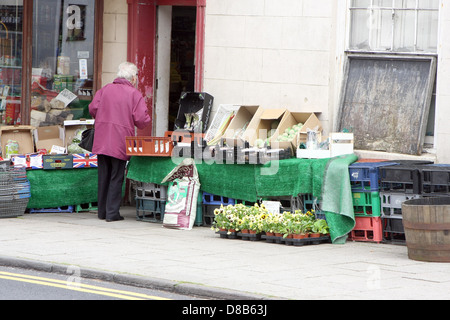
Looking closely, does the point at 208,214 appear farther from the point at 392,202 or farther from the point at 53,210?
the point at 392,202

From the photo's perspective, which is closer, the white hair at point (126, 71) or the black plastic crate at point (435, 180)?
the black plastic crate at point (435, 180)

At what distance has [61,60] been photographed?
1445 cm

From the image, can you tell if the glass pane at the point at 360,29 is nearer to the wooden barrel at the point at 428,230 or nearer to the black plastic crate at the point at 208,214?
the black plastic crate at the point at 208,214

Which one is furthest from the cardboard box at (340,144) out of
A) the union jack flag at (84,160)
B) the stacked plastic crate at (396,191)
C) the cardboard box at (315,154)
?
the union jack flag at (84,160)

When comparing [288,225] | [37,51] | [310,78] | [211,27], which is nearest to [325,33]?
[310,78]

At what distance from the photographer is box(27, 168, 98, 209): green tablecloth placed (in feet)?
42.7

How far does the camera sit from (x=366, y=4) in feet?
39.9

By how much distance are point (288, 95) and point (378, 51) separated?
1475 millimetres

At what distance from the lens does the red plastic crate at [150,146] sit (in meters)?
12.0

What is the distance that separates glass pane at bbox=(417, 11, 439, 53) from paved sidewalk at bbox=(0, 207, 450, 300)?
3008 mm

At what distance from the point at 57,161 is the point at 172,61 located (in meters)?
3.07

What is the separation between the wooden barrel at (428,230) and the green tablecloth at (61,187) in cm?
584

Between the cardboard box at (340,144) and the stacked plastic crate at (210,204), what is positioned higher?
the cardboard box at (340,144)

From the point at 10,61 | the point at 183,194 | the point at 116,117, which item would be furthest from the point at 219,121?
the point at 10,61
